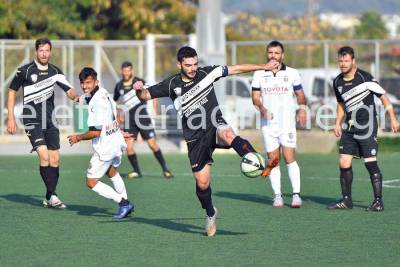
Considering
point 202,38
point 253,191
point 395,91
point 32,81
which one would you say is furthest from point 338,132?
point 395,91

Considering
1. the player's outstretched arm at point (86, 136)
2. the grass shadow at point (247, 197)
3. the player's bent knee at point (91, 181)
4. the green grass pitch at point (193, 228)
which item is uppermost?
the player's outstretched arm at point (86, 136)

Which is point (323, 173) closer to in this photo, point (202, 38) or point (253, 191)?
point (253, 191)

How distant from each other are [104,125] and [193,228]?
171 cm

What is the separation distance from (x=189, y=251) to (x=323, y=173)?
963cm

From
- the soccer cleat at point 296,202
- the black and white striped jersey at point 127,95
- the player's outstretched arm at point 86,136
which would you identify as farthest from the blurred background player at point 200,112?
the black and white striped jersey at point 127,95

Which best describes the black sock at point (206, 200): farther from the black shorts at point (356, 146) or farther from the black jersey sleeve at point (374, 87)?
the black jersey sleeve at point (374, 87)

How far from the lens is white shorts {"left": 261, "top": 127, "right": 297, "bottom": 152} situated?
596 inches

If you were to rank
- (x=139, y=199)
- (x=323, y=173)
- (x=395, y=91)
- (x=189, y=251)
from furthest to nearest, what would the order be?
1. (x=395, y=91)
2. (x=323, y=173)
3. (x=139, y=199)
4. (x=189, y=251)

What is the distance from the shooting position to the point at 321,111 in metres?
28.8

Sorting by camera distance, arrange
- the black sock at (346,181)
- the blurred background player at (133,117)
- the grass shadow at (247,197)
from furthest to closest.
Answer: the blurred background player at (133,117)
the grass shadow at (247,197)
the black sock at (346,181)

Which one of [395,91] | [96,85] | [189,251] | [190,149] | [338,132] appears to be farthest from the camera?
[395,91]

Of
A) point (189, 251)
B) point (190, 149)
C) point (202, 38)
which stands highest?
point (202, 38)

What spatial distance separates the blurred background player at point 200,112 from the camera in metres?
12.2

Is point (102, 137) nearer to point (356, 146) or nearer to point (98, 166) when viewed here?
point (98, 166)
